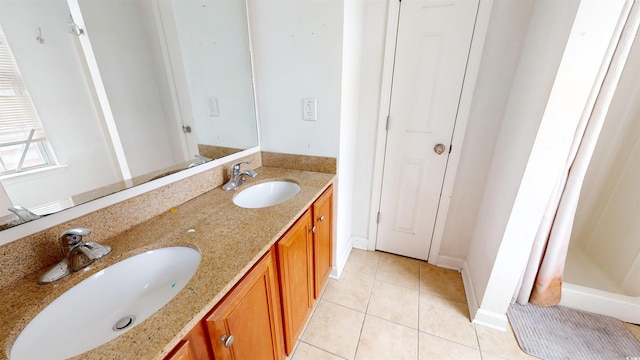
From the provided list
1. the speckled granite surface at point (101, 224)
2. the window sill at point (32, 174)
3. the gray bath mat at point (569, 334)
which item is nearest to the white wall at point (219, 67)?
the speckled granite surface at point (101, 224)

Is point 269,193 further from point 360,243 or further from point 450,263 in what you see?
point 450,263

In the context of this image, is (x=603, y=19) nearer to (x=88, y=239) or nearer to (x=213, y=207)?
(x=213, y=207)

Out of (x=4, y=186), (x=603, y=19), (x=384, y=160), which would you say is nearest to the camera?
(x=4, y=186)

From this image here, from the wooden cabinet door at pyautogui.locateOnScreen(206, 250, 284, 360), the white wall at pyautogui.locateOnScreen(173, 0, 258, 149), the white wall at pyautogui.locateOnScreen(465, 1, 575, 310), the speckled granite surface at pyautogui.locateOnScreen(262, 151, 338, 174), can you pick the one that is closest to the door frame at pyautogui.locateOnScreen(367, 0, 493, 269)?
the white wall at pyautogui.locateOnScreen(465, 1, 575, 310)

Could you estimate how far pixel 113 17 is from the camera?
0.86 m

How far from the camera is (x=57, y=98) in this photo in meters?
0.71

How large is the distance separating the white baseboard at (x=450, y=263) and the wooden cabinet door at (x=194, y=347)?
1810 mm

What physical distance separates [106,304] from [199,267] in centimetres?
28

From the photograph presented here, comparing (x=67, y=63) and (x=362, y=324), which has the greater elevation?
(x=67, y=63)

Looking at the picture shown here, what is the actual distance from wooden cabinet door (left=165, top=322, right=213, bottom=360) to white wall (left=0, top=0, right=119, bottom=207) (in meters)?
0.60

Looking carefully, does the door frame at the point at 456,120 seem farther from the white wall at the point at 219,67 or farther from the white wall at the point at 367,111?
the white wall at the point at 219,67

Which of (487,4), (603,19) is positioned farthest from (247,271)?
(487,4)

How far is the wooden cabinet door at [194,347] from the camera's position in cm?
52

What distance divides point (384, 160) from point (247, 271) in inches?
53.6
